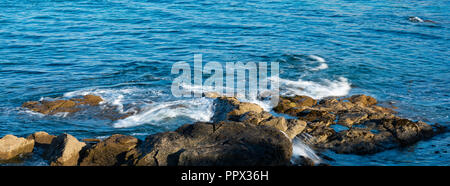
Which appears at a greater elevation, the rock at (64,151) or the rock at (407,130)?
the rock at (64,151)

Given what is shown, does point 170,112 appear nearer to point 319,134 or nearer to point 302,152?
point 319,134

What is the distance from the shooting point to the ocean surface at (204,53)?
9312 millimetres

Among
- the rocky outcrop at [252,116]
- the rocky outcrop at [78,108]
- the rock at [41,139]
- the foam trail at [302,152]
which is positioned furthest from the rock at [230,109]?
the rock at [41,139]

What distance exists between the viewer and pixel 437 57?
15.1m

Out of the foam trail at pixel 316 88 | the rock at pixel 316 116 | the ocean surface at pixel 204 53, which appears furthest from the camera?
the foam trail at pixel 316 88

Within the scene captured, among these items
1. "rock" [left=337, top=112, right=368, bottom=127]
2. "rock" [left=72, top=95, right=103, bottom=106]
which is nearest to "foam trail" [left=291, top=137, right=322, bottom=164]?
"rock" [left=337, top=112, right=368, bottom=127]

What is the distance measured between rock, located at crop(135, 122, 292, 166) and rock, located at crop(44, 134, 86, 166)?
38.0 inches

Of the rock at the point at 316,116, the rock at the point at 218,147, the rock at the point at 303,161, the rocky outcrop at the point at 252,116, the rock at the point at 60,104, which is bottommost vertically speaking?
the rock at the point at 60,104

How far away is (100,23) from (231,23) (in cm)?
619

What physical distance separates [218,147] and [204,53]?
384 inches

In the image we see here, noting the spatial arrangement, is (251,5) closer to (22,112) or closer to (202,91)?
(202,91)

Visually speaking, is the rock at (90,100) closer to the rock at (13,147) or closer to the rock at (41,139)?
the rock at (41,139)

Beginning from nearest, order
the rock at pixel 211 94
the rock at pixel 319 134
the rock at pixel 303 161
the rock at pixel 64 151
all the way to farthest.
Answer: the rock at pixel 64 151
the rock at pixel 303 161
the rock at pixel 319 134
the rock at pixel 211 94

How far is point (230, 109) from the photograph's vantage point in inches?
350
